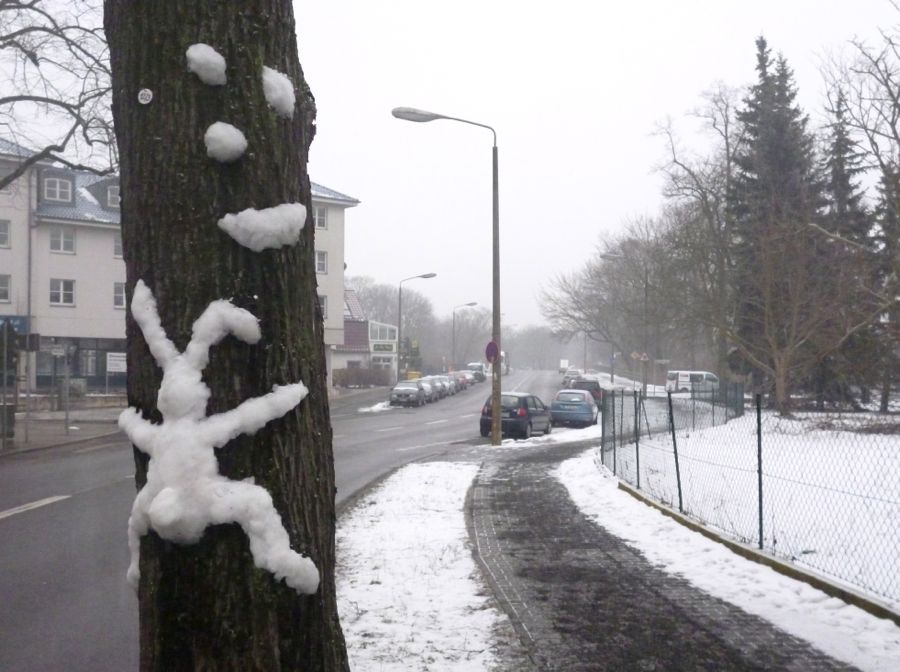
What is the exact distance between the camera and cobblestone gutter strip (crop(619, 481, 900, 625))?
6367 millimetres

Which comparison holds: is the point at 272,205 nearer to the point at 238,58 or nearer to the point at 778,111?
the point at 238,58

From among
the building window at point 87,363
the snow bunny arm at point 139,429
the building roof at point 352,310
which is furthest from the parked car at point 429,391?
the snow bunny arm at point 139,429

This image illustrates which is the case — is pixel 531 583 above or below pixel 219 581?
below

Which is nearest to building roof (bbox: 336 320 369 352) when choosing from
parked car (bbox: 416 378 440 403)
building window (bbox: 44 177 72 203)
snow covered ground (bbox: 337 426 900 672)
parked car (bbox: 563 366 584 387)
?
parked car (bbox: 563 366 584 387)

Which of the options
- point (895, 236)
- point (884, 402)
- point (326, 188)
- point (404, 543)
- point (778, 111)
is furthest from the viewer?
point (326, 188)

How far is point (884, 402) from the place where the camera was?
31344 millimetres

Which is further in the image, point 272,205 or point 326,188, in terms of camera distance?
point 326,188

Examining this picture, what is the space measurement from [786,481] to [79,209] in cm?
4454

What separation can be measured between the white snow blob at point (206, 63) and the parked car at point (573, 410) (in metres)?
33.0

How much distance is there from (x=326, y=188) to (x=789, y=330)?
34060mm

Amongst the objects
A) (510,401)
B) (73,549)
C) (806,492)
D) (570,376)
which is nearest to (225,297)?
(73,549)

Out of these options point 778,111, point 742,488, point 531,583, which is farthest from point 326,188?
point 531,583

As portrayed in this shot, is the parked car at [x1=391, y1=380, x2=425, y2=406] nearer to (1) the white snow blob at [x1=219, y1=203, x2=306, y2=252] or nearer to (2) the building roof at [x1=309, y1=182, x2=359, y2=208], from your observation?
(2) the building roof at [x1=309, y1=182, x2=359, y2=208]

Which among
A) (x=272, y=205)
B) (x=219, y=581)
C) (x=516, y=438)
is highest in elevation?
(x=272, y=205)
